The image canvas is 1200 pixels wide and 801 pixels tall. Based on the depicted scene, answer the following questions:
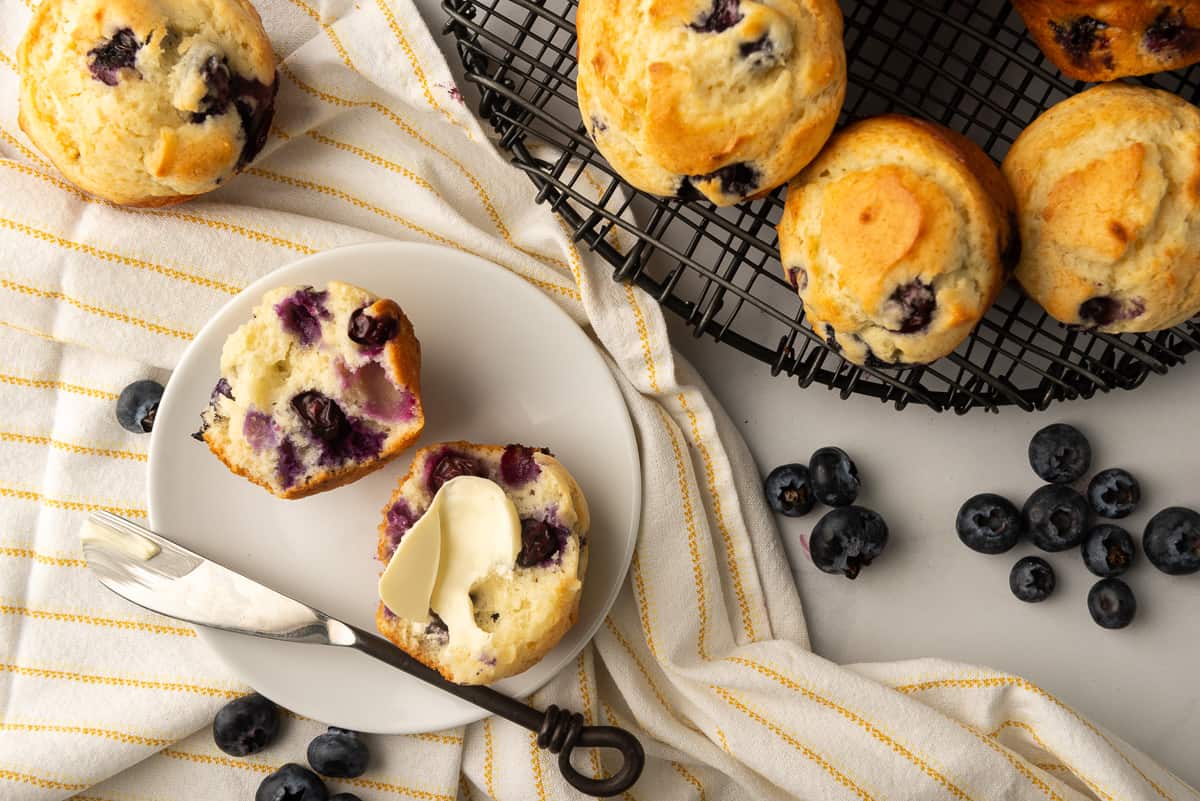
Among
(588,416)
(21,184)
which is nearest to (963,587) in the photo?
(588,416)

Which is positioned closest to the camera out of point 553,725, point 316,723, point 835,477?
point 553,725

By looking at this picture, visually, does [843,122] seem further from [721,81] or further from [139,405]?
[139,405]

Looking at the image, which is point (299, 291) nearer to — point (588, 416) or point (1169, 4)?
point (588, 416)

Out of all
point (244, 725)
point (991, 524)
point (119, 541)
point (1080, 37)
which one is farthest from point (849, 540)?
point (119, 541)

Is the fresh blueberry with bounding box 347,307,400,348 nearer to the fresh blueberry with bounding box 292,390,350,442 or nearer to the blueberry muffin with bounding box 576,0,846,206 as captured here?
the fresh blueberry with bounding box 292,390,350,442

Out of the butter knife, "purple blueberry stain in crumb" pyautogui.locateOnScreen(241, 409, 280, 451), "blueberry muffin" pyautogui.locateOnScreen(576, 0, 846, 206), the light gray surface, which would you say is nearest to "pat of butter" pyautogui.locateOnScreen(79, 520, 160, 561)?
the butter knife

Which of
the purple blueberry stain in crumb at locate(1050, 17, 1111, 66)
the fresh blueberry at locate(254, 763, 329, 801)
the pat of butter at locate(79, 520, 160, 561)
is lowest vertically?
the fresh blueberry at locate(254, 763, 329, 801)
